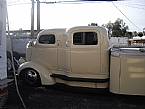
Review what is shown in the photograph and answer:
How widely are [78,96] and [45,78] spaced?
1269mm

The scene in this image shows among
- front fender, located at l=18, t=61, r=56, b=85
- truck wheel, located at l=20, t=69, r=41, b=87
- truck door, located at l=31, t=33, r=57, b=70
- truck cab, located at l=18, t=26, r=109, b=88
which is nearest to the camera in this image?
truck cab, located at l=18, t=26, r=109, b=88

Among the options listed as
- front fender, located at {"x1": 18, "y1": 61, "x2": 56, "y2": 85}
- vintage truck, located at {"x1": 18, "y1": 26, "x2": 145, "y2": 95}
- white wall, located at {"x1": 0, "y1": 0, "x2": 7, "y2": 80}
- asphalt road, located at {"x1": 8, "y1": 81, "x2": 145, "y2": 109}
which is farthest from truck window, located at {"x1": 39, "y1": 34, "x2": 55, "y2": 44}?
white wall, located at {"x1": 0, "y1": 0, "x2": 7, "y2": 80}

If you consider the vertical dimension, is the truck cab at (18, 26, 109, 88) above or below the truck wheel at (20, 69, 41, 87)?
above

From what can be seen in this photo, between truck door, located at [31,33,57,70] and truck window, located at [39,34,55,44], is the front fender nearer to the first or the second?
truck door, located at [31,33,57,70]

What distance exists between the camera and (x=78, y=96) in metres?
9.15

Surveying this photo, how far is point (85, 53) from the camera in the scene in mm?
9016

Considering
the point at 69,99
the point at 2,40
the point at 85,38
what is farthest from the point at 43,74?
the point at 2,40

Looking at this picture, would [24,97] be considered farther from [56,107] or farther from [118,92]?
[118,92]

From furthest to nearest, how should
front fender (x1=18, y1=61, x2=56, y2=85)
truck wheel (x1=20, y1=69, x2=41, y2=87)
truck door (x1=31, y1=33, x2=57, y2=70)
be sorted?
truck wheel (x1=20, y1=69, x2=41, y2=87), truck door (x1=31, y1=33, x2=57, y2=70), front fender (x1=18, y1=61, x2=56, y2=85)

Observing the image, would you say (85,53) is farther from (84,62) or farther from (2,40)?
(2,40)

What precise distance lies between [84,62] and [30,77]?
215cm

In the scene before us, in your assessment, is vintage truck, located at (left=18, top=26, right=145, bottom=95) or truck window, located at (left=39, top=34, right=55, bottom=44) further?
truck window, located at (left=39, top=34, right=55, bottom=44)

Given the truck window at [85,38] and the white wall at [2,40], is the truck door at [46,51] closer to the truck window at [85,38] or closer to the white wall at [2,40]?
the truck window at [85,38]

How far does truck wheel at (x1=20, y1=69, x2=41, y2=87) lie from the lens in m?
10.0
